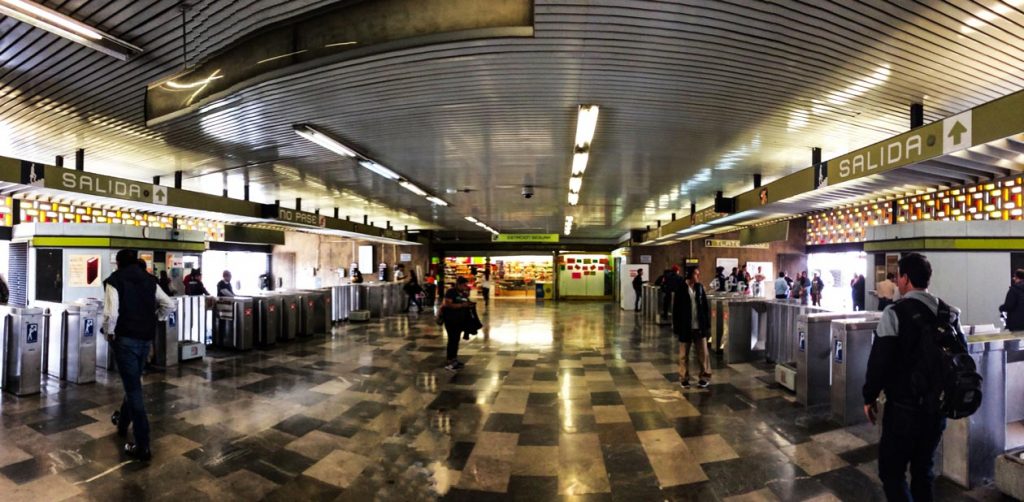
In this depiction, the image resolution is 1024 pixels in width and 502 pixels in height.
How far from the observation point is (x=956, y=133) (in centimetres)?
457

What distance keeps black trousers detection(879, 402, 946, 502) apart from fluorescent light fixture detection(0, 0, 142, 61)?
660 centimetres

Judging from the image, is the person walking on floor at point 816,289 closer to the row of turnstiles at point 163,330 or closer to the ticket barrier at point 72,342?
the row of turnstiles at point 163,330

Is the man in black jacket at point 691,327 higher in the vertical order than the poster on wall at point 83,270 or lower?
lower

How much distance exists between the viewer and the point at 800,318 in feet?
19.8

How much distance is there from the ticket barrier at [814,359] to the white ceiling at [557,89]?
108 inches

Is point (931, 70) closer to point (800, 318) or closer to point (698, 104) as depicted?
point (698, 104)

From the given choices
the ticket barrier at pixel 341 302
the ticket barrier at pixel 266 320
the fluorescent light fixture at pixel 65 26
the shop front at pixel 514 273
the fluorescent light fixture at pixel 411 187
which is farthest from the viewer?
the shop front at pixel 514 273

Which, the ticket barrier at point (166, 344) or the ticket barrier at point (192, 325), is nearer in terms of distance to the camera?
the ticket barrier at point (166, 344)

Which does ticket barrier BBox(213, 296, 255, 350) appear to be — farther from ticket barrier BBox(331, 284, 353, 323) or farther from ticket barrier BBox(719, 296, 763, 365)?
ticket barrier BBox(719, 296, 763, 365)

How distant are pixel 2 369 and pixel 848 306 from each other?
74.1 feet

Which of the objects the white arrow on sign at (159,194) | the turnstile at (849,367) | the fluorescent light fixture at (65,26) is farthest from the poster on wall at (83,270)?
the turnstile at (849,367)

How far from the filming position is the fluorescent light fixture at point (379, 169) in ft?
26.9

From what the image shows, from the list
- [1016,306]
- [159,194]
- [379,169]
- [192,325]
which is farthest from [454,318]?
[1016,306]

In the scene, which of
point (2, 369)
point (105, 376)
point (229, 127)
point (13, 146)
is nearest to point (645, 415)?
point (229, 127)
